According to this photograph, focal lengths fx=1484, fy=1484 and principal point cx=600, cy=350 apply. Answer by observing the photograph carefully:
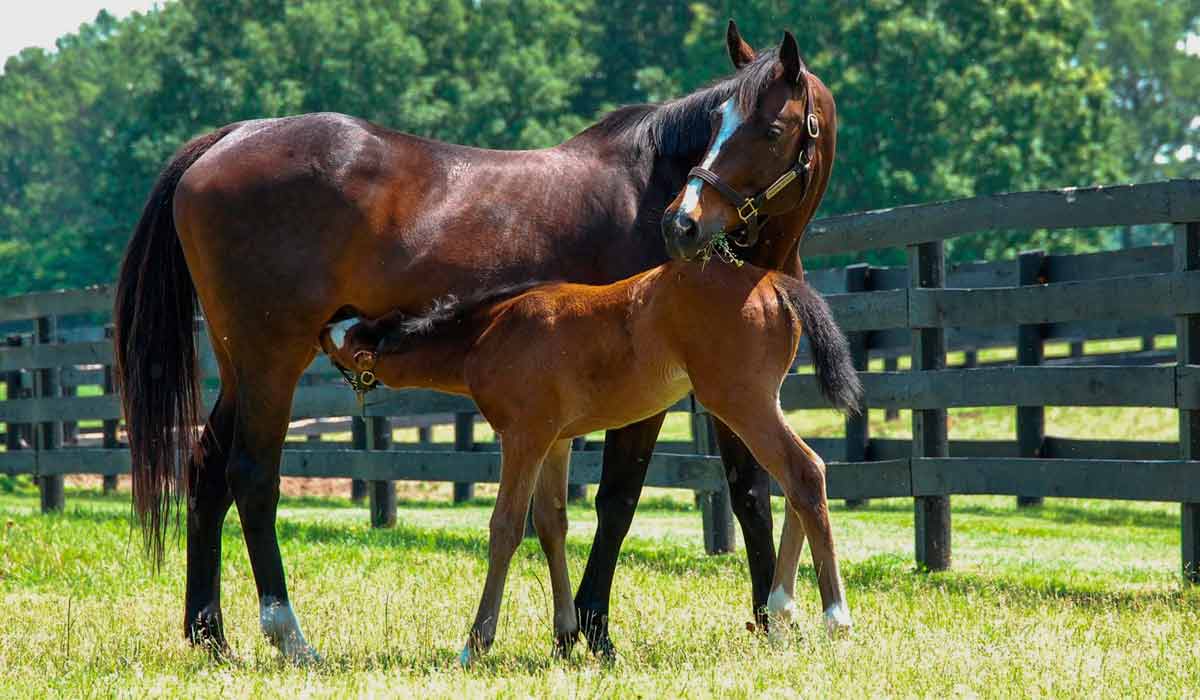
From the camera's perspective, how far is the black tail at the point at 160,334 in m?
6.30

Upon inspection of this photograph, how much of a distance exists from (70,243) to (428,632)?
137ft

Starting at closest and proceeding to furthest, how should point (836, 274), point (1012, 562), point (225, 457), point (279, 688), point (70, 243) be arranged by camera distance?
point (279, 688), point (225, 457), point (1012, 562), point (836, 274), point (70, 243)

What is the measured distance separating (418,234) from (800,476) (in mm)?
1827

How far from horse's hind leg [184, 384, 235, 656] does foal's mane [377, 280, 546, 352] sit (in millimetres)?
1151

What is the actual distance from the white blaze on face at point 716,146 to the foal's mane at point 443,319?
70cm

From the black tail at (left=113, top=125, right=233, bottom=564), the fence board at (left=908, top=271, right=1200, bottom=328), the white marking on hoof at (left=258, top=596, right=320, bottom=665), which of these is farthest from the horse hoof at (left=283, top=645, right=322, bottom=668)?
the fence board at (left=908, top=271, right=1200, bottom=328)

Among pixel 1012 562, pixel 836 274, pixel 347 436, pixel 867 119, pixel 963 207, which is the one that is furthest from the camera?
pixel 867 119

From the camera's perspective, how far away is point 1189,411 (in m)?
6.87

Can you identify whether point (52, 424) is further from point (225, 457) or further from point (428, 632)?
point (428, 632)

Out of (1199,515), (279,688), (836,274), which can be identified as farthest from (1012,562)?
(279,688)

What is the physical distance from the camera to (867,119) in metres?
29.3

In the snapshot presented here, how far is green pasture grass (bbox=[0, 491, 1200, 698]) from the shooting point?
457cm

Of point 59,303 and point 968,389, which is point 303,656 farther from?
point 59,303

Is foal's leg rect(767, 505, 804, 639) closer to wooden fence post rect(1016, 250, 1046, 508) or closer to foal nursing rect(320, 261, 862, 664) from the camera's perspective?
foal nursing rect(320, 261, 862, 664)
